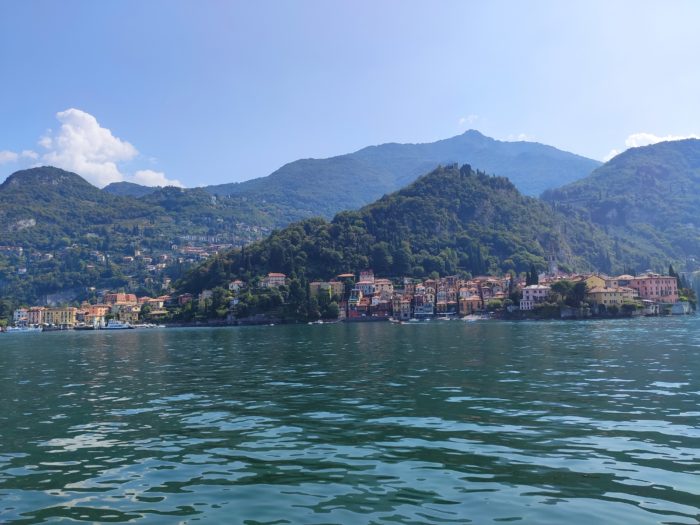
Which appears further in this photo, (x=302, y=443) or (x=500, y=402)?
(x=500, y=402)

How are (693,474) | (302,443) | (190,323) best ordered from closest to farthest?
1. (693,474)
2. (302,443)
3. (190,323)

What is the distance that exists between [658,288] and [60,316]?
17470 cm

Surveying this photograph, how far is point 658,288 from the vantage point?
14088 centimetres

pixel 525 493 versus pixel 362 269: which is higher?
pixel 362 269

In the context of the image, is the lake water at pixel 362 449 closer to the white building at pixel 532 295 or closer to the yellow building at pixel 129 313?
the white building at pixel 532 295

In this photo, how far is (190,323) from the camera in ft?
512

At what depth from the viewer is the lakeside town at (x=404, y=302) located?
405ft

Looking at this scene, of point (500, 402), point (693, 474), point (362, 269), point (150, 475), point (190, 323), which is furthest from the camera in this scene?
point (362, 269)

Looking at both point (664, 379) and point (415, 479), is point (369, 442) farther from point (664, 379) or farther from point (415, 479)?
point (664, 379)

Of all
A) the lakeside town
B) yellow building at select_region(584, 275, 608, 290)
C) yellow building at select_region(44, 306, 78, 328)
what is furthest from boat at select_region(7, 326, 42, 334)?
yellow building at select_region(584, 275, 608, 290)

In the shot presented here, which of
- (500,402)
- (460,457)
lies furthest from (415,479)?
(500,402)

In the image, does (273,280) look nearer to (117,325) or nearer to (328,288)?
(328,288)

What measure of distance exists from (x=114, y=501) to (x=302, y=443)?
519 centimetres

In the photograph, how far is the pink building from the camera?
137 m
